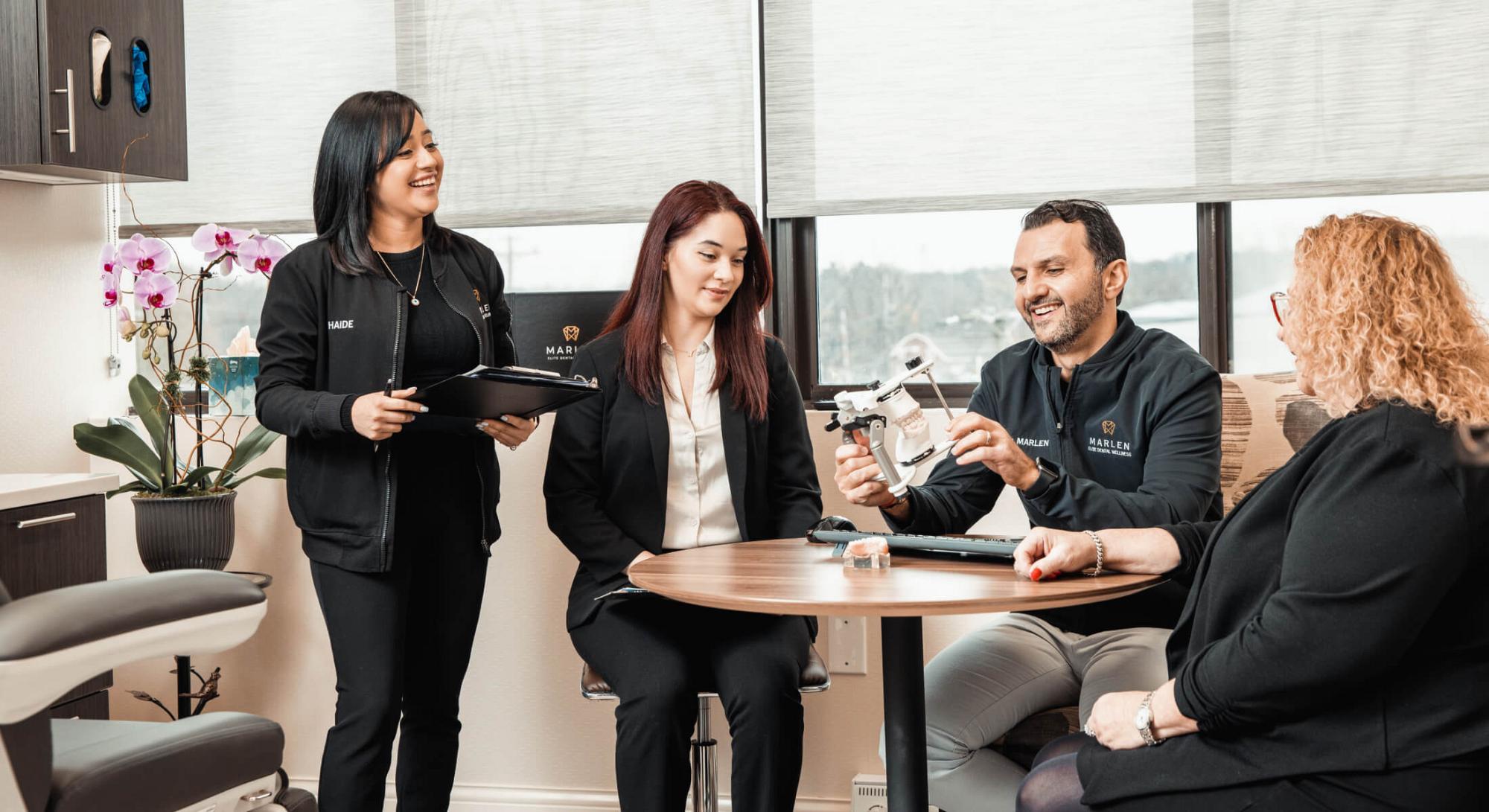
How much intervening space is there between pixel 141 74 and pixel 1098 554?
242 centimetres

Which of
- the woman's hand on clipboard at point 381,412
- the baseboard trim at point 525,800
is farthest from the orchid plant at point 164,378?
the baseboard trim at point 525,800

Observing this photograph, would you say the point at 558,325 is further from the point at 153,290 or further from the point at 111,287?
the point at 111,287

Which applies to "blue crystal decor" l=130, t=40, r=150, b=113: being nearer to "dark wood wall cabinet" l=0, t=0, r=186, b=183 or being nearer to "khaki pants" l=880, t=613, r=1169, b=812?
"dark wood wall cabinet" l=0, t=0, r=186, b=183

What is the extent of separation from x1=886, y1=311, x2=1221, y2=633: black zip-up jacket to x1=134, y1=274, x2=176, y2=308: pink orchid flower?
168cm

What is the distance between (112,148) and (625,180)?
117 centimetres

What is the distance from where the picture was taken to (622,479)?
7.65 ft

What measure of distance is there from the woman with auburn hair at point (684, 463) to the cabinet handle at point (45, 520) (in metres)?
0.99

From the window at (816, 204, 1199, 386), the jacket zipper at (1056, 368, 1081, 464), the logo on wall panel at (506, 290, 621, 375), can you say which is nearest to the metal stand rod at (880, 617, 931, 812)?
the jacket zipper at (1056, 368, 1081, 464)

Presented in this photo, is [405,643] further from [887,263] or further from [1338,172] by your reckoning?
[1338,172]

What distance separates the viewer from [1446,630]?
4.36 feet

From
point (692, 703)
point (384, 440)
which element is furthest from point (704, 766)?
point (384, 440)

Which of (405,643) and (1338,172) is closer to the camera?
A: (405,643)

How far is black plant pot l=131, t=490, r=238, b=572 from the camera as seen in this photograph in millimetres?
2777

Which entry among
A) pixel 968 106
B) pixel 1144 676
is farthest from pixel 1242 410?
pixel 968 106
